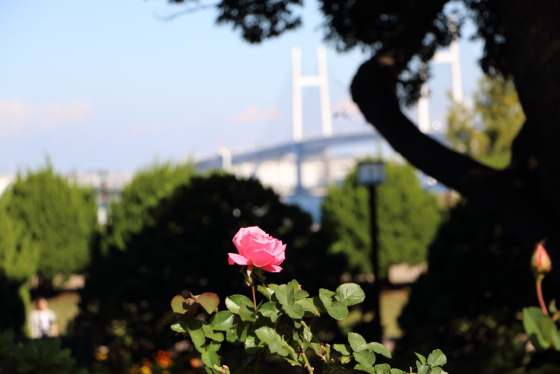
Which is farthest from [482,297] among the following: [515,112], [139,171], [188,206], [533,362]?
[515,112]

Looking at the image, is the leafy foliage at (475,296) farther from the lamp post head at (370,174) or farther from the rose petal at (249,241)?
the rose petal at (249,241)

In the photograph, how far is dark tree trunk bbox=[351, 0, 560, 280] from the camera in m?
3.57

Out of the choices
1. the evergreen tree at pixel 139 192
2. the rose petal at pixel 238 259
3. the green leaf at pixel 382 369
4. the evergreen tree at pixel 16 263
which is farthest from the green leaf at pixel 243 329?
the evergreen tree at pixel 139 192

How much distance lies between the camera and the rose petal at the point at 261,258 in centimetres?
158

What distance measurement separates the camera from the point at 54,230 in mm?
19344

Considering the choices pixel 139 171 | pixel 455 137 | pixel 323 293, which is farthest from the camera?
pixel 455 137

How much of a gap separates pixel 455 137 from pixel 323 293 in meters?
29.9

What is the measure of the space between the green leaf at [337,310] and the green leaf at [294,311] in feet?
0.29

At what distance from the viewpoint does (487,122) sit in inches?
1098

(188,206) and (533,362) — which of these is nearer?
(533,362)

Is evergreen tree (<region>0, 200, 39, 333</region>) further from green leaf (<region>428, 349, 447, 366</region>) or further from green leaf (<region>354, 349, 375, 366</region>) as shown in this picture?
green leaf (<region>428, 349, 447, 366</region>)

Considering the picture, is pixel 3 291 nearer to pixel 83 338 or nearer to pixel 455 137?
pixel 83 338

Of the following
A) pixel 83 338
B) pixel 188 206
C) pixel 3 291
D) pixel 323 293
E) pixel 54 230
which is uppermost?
pixel 323 293

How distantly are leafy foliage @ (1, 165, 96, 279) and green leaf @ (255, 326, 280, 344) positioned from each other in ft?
61.6
